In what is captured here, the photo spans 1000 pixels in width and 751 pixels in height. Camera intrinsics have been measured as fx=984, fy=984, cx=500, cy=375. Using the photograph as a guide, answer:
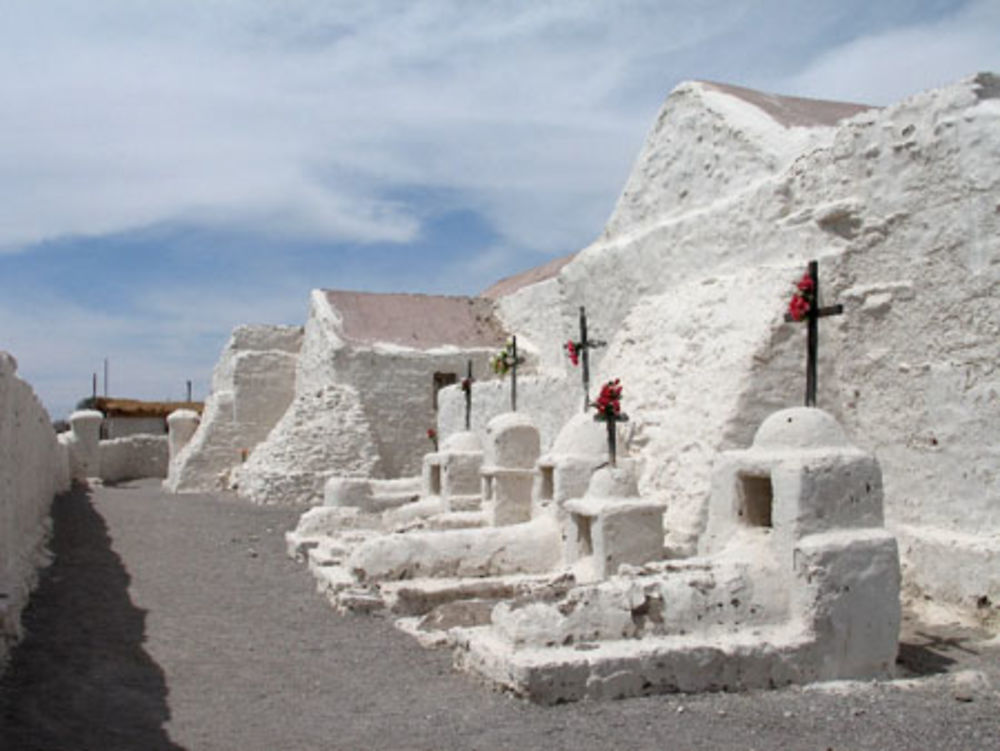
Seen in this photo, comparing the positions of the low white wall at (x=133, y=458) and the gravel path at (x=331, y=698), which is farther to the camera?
the low white wall at (x=133, y=458)

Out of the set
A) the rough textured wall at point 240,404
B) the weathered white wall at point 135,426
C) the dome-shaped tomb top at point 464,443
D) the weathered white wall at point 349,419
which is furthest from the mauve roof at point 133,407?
the dome-shaped tomb top at point 464,443

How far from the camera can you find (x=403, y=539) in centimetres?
953

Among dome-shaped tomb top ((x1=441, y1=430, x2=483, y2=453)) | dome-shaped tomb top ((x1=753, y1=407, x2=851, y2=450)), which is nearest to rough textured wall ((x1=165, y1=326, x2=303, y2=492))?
dome-shaped tomb top ((x1=441, y1=430, x2=483, y2=453))

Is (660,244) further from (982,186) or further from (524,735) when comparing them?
(524,735)

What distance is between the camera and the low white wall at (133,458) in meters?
27.9

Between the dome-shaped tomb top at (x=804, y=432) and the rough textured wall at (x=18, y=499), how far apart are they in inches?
214

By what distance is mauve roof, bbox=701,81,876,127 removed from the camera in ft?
37.5

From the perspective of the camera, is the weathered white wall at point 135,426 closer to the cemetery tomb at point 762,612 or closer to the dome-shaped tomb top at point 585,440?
the dome-shaped tomb top at point 585,440

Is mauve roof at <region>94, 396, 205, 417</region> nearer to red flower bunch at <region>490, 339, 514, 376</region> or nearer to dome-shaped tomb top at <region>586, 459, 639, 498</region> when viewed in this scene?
red flower bunch at <region>490, 339, 514, 376</region>

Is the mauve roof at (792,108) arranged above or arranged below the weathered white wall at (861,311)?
above

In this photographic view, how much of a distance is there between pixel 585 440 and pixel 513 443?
7.76 feet

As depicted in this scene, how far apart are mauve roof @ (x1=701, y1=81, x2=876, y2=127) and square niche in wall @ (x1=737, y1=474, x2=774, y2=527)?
543 centimetres

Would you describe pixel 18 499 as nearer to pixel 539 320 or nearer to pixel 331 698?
pixel 331 698

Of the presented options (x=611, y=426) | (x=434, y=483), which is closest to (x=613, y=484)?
(x=611, y=426)
